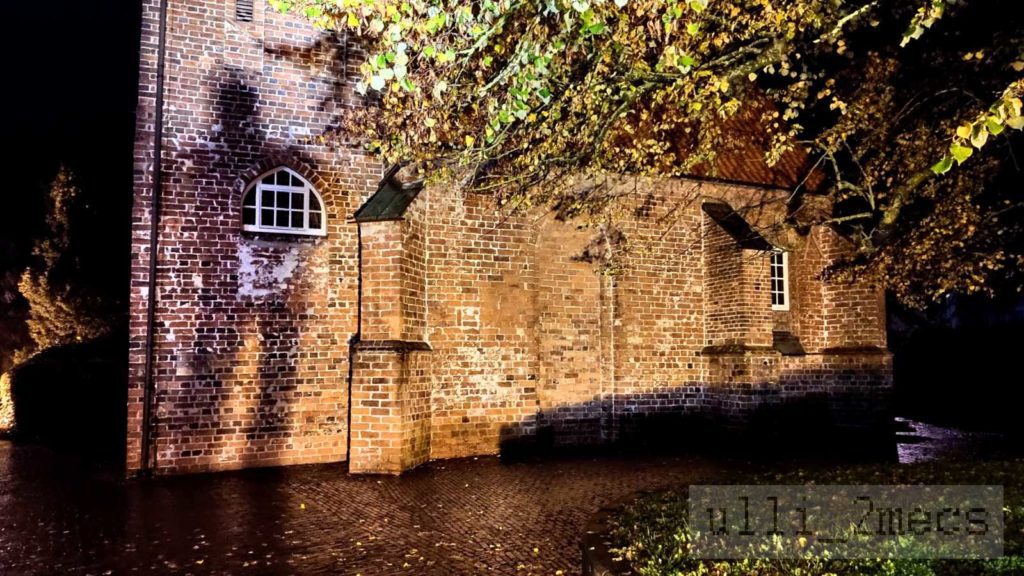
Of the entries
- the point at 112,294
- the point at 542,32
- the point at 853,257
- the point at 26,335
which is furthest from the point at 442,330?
the point at 26,335

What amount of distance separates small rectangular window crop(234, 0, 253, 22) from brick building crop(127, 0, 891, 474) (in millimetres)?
31

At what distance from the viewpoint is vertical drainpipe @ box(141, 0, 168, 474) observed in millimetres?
9453

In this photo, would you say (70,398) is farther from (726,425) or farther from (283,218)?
(726,425)

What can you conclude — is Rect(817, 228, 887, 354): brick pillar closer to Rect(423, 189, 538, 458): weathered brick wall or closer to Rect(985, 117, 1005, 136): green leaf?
Rect(423, 189, 538, 458): weathered brick wall

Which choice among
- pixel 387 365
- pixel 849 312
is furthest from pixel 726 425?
pixel 387 365

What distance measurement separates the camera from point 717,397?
42.3 ft

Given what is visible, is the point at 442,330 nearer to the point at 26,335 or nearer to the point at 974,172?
the point at 974,172

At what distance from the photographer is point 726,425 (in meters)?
12.5

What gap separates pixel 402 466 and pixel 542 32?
251 inches

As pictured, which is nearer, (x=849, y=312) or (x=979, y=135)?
(x=979, y=135)

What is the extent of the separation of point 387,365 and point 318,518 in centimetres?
280

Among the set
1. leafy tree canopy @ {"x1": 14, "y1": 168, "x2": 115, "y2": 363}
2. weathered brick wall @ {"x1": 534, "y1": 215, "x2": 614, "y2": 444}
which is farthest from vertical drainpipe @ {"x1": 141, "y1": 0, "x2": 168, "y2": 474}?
leafy tree canopy @ {"x1": 14, "y1": 168, "x2": 115, "y2": 363}

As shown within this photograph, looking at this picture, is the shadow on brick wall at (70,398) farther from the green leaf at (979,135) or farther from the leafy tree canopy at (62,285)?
the green leaf at (979,135)

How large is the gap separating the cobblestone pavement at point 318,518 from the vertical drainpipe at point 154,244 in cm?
88
